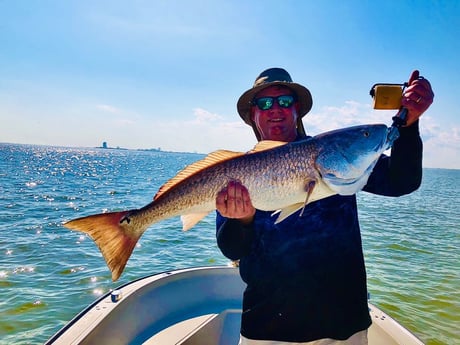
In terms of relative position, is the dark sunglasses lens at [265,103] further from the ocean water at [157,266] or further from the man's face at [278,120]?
the ocean water at [157,266]

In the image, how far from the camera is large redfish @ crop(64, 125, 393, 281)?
265 centimetres

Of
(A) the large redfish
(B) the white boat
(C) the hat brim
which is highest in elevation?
(C) the hat brim

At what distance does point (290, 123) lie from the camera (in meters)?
3.41

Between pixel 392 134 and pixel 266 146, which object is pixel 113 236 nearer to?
pixel 266 146

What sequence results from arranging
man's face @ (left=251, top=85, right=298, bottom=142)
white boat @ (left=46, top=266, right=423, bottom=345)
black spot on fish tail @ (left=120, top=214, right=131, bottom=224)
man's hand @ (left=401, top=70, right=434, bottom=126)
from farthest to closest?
white boat @ (left=46, top=266, right=423, bottom=345) → man's face @ (left=251, top=85, right=298, bottom=142) → black spot on fish tail @ (left=120, top=214, right=131, bottom=224) → man's hand @ (left=401, top=70, right=434, bottom=126)

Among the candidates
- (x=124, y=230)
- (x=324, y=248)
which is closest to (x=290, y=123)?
(x=324, y=248)

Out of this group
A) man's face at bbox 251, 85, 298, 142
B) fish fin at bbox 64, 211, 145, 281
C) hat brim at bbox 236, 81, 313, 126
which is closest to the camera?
fish fin at bbox 64, 211, 145, 281

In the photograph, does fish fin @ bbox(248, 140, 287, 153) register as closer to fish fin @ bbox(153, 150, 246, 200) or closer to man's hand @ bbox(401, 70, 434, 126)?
fish fin @ bbox(153, 150, 246, 200)

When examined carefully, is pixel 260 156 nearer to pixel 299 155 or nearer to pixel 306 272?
pixel 299 155

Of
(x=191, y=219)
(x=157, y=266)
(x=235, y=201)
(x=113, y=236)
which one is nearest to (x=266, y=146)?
(x=235, y=201)

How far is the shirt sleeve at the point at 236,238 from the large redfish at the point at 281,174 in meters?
0.23

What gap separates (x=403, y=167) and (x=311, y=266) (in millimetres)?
1124

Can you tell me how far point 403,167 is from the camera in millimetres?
2785

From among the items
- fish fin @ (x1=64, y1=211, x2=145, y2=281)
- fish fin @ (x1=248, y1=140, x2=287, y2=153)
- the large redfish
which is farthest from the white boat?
fish fin @ (x1=248, y1=140, x2=287, y2=153)
